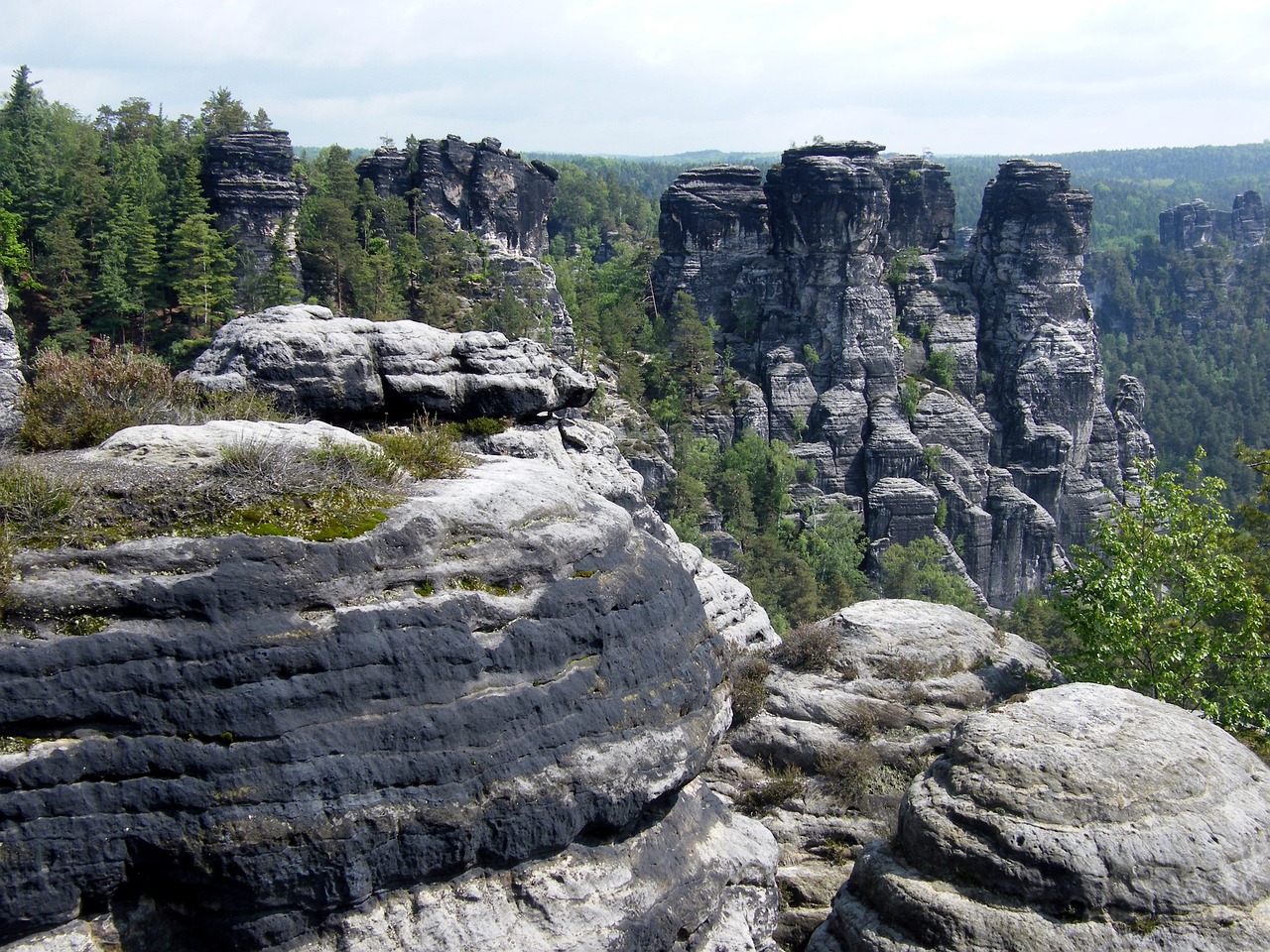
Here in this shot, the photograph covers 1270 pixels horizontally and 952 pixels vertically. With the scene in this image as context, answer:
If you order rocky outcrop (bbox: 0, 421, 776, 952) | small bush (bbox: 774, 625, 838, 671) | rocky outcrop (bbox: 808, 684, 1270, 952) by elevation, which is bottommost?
small bush (bbox: 774, 625, 838, 671)

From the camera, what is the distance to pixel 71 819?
7102 mm

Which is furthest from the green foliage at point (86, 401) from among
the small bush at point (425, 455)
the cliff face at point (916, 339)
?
the cliff face at point (916, 339)

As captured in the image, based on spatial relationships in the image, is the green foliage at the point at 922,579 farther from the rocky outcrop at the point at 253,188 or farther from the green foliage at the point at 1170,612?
the rocky outcrop at the point at 253,188

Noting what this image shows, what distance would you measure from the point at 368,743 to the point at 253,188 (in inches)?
2164

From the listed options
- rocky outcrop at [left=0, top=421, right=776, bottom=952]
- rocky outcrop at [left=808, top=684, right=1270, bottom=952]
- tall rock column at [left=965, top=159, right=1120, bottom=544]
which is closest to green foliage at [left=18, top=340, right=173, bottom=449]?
rocky outcrop at [left=0, top=421, right=776, bottom=952]

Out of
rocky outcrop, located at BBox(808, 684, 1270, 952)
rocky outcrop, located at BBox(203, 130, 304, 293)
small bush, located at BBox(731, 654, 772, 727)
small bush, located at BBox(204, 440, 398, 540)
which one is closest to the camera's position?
small bush, located at BBox(204, 440, 398, 540)

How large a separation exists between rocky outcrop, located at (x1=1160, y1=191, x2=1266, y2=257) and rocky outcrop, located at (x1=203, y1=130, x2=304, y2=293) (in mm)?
140875

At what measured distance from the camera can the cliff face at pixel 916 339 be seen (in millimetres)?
67062

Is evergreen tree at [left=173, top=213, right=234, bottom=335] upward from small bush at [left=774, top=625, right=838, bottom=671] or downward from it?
upward

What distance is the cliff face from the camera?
67.1 m

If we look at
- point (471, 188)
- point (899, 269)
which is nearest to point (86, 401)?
point (471, 188)

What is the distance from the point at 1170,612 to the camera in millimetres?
16891

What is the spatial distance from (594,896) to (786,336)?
64.3 m

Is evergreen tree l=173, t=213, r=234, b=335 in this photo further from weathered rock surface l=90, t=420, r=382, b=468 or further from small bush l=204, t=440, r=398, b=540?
small bush l=204, t=440, r=398, b=540
